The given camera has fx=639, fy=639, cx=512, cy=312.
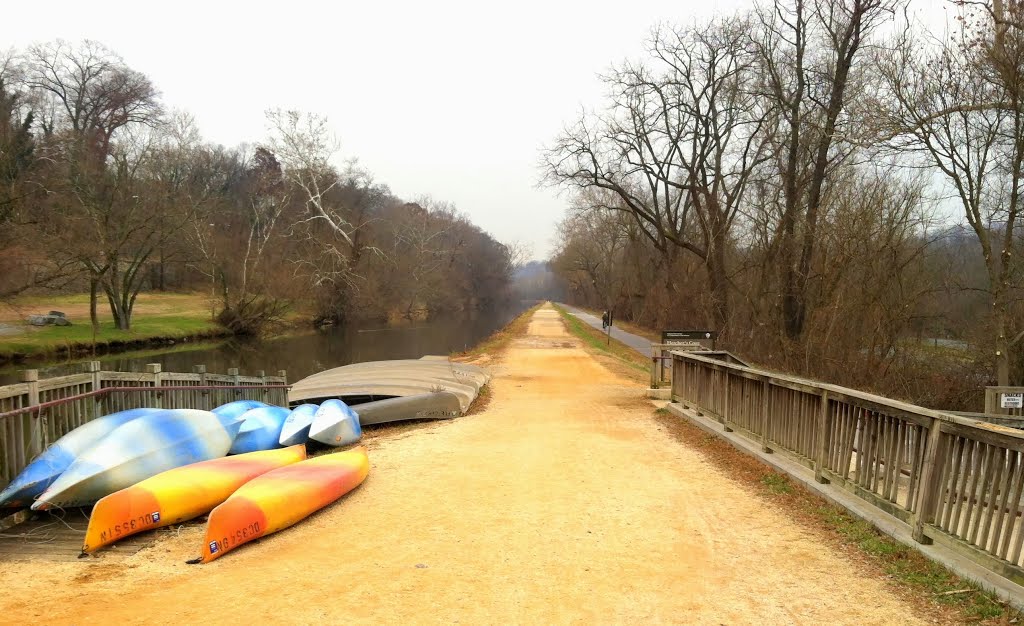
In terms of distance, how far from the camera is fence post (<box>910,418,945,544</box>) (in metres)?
4.43

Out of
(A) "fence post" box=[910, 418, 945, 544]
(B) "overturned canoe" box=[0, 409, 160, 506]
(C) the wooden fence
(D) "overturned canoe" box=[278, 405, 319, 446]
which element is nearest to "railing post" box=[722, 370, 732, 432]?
(A) "fence post" box=[910, 418, 945, 544]

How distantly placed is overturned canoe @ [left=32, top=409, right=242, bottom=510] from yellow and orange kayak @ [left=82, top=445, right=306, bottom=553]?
359 millimetres

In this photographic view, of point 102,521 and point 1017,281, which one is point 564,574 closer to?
point 102,521

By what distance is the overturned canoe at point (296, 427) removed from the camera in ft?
29.9

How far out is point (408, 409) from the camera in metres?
11.7

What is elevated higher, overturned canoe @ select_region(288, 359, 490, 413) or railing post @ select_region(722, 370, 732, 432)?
railing post @ select_region(722, 370, 732, 432)

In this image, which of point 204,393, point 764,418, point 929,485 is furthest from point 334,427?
point 929,485

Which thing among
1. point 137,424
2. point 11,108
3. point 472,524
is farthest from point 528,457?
point 11,108

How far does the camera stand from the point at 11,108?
35.2 metres

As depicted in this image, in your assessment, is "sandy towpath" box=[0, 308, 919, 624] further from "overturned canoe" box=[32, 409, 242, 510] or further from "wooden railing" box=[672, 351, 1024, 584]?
"overturned canoe" box=[32, 409, 242, 510]

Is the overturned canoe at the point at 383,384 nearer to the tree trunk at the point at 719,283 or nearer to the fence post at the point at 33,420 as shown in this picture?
the fence post at the point at 33,420

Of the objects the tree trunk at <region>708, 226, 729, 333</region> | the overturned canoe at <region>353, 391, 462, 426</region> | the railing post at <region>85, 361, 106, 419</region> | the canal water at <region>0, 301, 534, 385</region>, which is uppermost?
the tree trunk at <region>708, 226, 729, 333</region>

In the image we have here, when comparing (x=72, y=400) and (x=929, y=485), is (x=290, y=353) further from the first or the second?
(x=929, y=485)

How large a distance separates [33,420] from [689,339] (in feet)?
42.5
